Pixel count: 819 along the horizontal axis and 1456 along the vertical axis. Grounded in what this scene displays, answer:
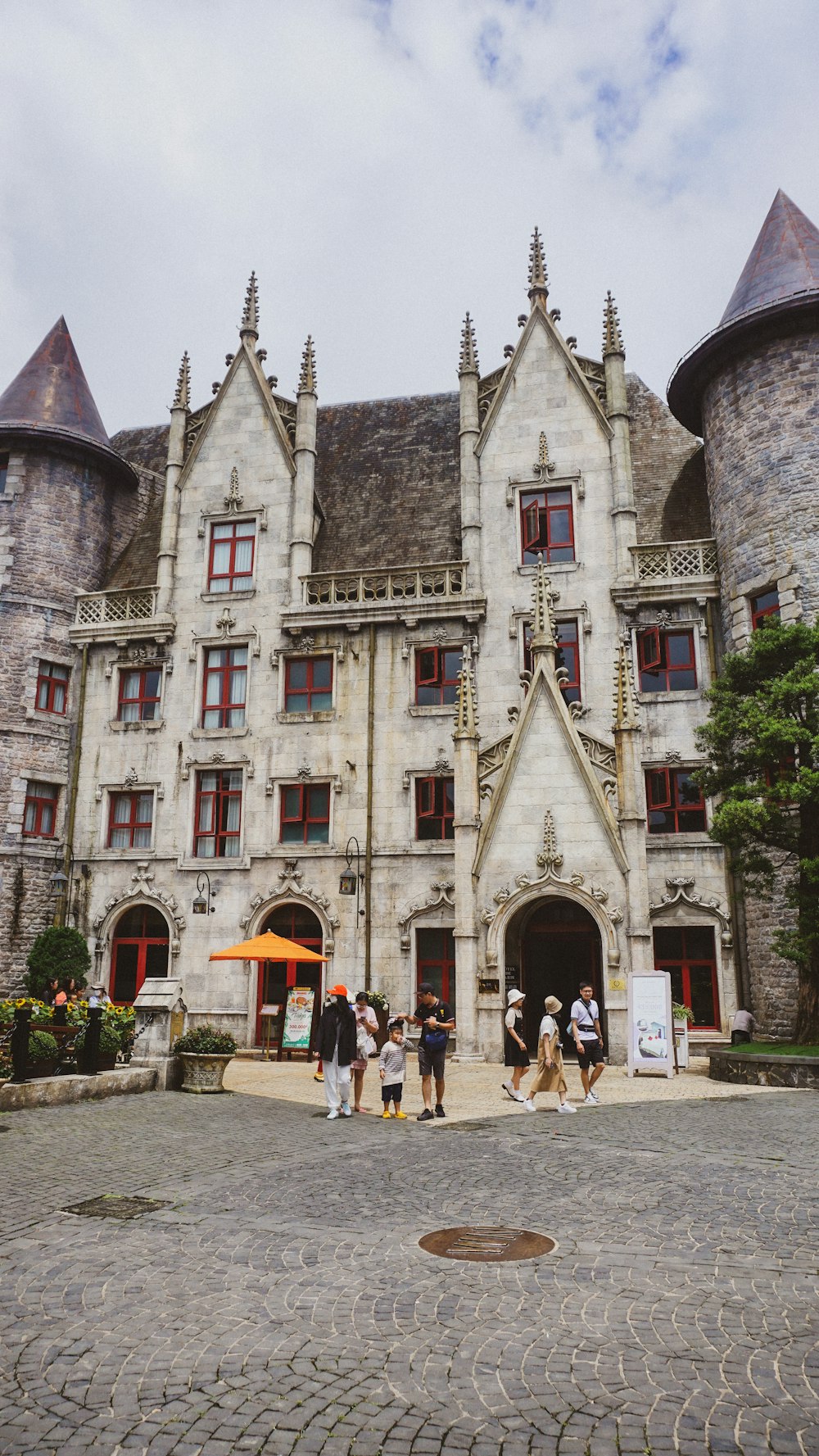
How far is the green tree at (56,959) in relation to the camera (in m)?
27.7

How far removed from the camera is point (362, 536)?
31703 millimetres

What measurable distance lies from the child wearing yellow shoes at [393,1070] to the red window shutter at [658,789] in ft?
42.8

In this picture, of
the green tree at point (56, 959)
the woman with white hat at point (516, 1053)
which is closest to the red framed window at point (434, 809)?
the green tree at point (56, 959)

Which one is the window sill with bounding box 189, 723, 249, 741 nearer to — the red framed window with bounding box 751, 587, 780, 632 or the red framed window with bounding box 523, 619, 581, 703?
the red framed window with bounding box 523, 619, 581, 703

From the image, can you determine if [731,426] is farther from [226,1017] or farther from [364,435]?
[226,1017]

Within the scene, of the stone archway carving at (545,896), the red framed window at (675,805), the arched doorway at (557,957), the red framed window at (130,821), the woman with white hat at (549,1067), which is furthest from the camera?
the red framed window at (130,821)

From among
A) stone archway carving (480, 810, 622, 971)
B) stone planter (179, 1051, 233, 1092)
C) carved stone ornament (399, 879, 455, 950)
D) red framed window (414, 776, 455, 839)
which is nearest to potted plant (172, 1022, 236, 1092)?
stone planter (179, 1051, 233, 1092)

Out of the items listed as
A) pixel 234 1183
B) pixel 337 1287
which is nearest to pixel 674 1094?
pixel 234 1183

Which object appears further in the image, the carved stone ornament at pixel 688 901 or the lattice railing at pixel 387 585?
the lattice railing at pixel 387 585

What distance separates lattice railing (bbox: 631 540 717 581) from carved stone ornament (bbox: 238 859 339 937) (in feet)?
39.4

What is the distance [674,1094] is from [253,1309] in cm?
1244

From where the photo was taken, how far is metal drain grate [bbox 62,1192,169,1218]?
8312mm

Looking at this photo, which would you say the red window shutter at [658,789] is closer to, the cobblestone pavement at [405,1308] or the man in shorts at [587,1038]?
the man in shorts at [587,1038]

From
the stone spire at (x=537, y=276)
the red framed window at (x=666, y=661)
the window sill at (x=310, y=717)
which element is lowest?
the window sill at (x=310, y=717)
